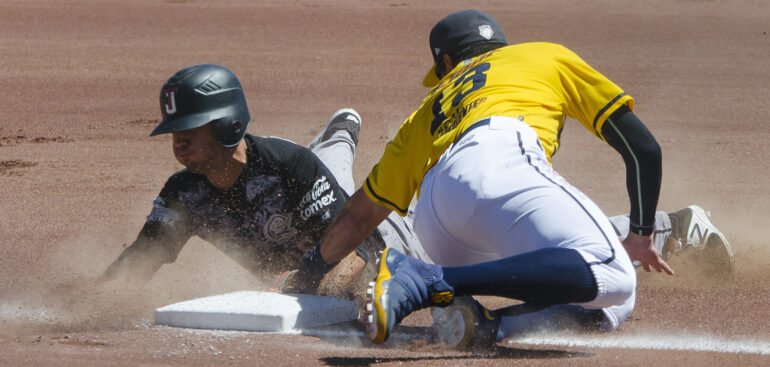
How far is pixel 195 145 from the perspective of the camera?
3648 mm

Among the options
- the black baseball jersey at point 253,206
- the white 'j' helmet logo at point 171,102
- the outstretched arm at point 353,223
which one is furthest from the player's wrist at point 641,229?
the white 'j' helmet logo at point 171,102

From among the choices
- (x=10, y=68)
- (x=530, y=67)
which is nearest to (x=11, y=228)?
(x=530, y=67)

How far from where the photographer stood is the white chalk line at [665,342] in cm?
298

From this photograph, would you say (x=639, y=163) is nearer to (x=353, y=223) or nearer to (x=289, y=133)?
(x=353, y=223)

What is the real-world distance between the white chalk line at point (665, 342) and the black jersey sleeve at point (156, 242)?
4.91 feet

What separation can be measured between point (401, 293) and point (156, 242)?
151 cm

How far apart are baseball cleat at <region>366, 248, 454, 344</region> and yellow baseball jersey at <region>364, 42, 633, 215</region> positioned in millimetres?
524

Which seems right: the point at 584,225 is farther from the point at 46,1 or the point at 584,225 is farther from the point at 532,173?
the point at 46,1

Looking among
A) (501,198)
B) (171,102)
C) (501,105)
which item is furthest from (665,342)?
(171,102)

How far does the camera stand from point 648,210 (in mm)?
3053

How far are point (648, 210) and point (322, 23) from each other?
31.5 ft

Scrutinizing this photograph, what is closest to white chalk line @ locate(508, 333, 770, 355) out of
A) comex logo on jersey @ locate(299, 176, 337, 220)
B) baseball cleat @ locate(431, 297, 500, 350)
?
baseball cleat @ locate(431, 297, 500, 350)

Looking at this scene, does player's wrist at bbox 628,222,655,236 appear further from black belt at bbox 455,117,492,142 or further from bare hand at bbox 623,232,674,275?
black belt at bbox 455,117,492,142

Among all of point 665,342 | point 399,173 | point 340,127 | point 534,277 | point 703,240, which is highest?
point 399,173
